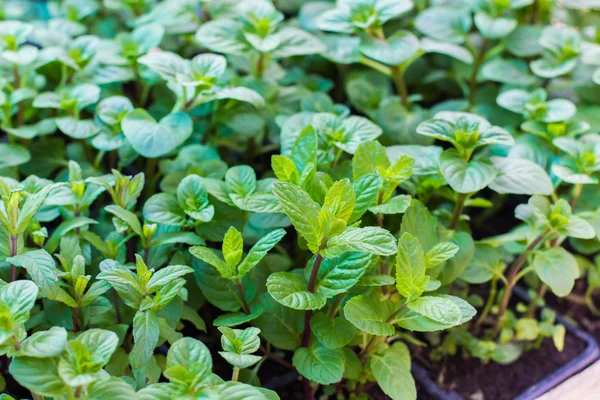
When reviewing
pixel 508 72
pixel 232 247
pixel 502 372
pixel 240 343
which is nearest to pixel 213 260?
→ pixel 232 247

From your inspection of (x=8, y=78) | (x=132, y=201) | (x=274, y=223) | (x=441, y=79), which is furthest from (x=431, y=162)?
(x=8, y=78)

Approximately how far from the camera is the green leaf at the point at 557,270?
986 millimetres

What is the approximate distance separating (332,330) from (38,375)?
15.7 inches

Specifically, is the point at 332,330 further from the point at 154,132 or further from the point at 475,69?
the point at 475,69

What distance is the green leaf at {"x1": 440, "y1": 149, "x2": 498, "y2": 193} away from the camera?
94cm

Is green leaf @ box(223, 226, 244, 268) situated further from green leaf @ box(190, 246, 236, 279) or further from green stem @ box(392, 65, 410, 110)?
green stem @ box(392, 65, 410, 110)

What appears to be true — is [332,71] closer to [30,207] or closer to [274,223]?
[274,223]

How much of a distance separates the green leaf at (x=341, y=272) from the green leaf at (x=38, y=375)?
358 millimetres

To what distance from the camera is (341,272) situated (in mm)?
851

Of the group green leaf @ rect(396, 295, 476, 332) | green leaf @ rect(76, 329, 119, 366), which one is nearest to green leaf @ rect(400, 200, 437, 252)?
green leaf @ rect(396, 295, 476, 332)

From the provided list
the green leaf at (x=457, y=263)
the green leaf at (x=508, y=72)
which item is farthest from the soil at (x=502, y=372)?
the green leaf at (x=508, y=72)

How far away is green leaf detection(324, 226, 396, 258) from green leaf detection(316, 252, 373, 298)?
0.04m

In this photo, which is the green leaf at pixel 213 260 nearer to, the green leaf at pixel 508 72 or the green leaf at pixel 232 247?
the green leaf at pixel 232 247

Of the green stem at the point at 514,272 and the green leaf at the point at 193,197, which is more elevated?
the green leaf at the point at 193,197
